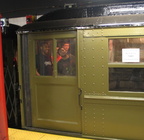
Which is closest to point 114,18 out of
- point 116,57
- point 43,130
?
point 116,57

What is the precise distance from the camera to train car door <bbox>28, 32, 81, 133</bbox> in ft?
11.0

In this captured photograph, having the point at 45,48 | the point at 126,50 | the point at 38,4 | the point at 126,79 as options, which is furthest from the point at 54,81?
the point at 38,4

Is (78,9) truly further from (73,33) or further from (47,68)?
(47,68)

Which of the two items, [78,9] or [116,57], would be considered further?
[78,9]

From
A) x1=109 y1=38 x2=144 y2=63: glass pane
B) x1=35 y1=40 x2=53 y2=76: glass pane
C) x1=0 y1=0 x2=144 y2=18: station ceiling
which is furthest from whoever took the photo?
x1=0 y1=0 x2=144 y2=18: station ceiling

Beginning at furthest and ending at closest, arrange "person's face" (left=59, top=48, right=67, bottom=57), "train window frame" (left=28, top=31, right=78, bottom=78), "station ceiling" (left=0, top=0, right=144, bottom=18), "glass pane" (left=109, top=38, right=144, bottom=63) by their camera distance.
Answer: "station ceiling" (left=0, top=0, right=144, bottom=18)
"person's face" (left=59, top=48, right=67, bottom=57)
"train window frame" (left=28, top=31, right=78, bottom=78)
"glass pane" (left=109, top=38, right=144, bottom=63)

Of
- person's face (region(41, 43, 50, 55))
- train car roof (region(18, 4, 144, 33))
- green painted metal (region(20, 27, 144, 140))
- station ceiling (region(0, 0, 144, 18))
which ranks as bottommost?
green painted metal (region(20, 27, 144, 140))

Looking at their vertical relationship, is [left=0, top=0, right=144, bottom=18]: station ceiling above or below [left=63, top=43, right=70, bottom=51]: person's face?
above

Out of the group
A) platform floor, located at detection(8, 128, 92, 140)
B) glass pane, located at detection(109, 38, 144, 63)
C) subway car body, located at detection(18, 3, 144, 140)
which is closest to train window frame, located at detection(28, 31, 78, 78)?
subway car body, located at detection(18, 3, 144, 140)

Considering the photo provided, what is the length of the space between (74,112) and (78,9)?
202cm

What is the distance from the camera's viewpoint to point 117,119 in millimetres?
3084

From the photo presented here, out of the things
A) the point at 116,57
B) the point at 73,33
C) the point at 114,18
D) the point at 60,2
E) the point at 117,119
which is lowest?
the point at 117,119

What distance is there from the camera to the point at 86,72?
10.5 feet

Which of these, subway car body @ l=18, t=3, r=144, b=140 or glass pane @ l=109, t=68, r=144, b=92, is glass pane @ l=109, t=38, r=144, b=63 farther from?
glass pane @ l=109, t=68, r=144, b=92
